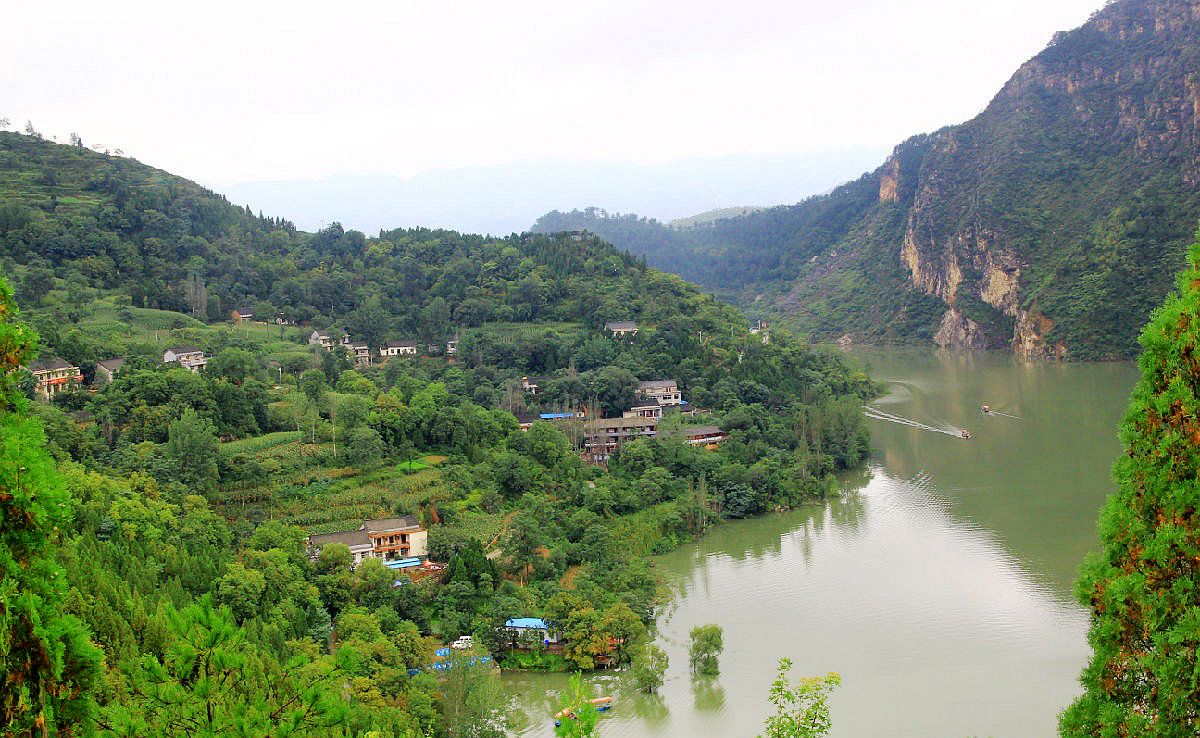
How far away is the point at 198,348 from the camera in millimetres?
16625

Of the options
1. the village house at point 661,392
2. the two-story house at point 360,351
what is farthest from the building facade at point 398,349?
the village house at point 661,392

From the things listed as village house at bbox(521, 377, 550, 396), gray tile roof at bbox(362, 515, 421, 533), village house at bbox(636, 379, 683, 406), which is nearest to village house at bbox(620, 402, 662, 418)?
village house at bbox(636, 379, 683, 406)

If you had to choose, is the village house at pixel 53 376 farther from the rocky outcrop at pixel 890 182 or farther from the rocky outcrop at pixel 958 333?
the rocky outcrop at pixel 890 182

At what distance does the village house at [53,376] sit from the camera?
1332 cm

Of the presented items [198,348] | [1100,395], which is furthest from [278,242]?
[1100,395]

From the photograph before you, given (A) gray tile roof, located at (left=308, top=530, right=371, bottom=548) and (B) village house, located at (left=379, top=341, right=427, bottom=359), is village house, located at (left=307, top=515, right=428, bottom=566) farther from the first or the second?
(B) village house, located at (left=379, top=341, right=427, bottom=359)

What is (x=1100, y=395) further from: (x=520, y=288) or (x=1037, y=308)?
(x=520, y=288)

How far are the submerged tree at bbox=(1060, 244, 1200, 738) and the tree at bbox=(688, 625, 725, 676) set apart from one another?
606 cm

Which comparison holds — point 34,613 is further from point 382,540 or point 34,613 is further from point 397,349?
point 397,349

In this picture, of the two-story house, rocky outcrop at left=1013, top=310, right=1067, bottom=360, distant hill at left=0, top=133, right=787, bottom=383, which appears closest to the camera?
the two-story house

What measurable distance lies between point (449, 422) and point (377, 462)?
4.48ft

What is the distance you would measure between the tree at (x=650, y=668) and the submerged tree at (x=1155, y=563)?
19.3 ft

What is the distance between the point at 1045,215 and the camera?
3322cm

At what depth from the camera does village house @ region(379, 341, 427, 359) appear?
19.8 meters
